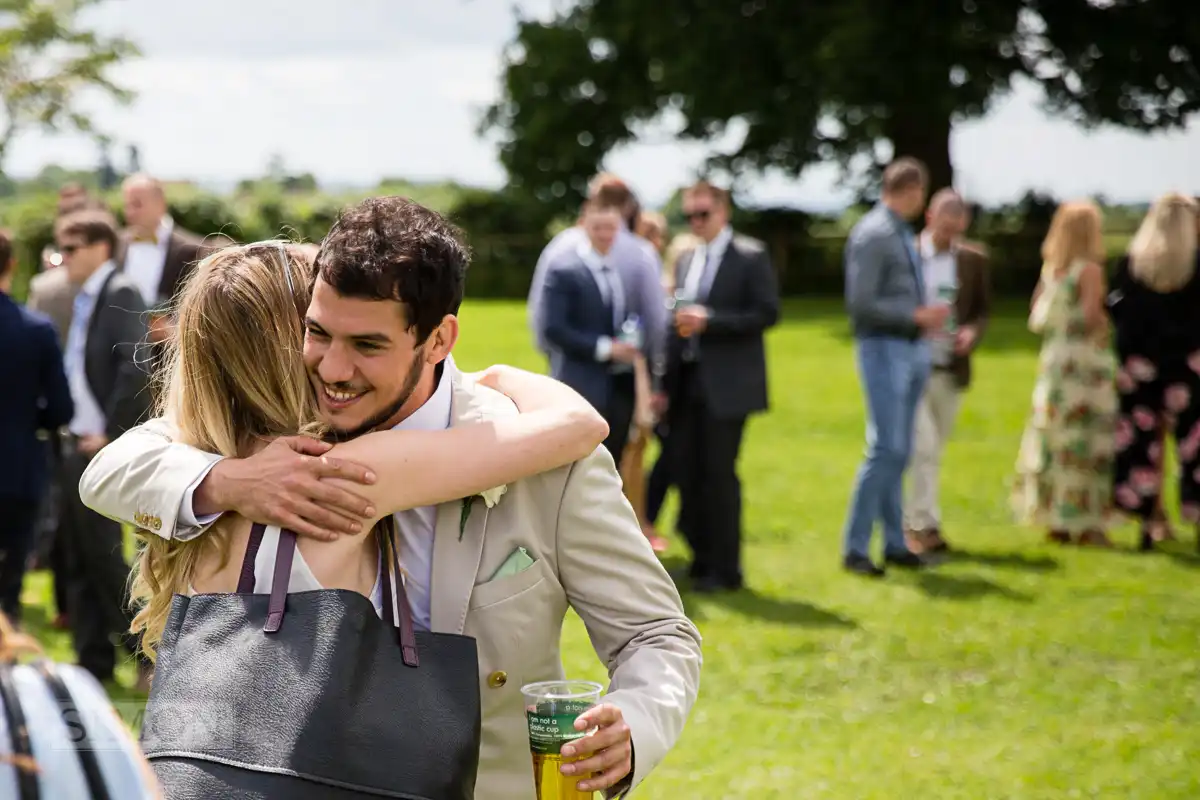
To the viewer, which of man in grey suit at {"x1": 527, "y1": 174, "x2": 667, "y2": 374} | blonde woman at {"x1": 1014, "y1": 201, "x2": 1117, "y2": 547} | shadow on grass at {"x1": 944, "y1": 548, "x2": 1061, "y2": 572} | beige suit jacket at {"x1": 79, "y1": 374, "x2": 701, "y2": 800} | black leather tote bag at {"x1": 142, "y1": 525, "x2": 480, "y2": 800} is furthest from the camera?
blonde woman at {"x1": 1014, "y1": 201, "x2": 1117, "y2": 547}

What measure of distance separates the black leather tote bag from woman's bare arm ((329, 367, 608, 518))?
22cm

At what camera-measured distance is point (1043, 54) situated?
30.8 meters

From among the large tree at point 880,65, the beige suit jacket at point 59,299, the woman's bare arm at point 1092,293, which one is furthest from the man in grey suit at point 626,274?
the large tree at point 880,65

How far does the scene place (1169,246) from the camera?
10.5 m

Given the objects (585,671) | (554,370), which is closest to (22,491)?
(585,671)

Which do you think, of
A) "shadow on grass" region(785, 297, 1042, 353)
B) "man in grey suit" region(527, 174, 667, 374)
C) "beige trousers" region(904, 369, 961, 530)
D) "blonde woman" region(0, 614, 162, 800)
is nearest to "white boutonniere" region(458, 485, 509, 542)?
"blonde woman" region(0, 614, 162, 800)

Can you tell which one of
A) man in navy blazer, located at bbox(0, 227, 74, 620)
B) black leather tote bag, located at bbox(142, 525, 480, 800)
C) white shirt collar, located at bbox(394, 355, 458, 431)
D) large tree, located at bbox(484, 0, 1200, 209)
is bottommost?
man in navy blazer, located at bbox(0, 227, 74, 620)

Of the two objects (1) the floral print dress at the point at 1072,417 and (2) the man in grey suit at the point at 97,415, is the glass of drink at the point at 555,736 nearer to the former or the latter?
(2) the man in grey suit at the point at 97,415

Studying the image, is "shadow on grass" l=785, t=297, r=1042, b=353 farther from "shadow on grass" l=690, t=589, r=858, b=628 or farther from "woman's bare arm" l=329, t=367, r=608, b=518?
"woman's bare arm" l=329, t=367, r=608, b=518

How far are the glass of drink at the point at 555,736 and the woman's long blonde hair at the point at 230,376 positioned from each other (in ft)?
1.96

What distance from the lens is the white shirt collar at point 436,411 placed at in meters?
2.77

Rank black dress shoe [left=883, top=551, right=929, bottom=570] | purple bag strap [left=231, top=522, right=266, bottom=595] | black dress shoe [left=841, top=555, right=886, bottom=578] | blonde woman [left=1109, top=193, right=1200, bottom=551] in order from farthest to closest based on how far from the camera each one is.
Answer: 1. blonde woman [left=1109, top=193, right=1200, bottom=551]
2. black dress shoe [left=883, top=551, right=929, bottom=570]
3. black dress shoe [left=841, top=555, right=886, bottom=578]
4. purple bag strap [left=231, top=522, right=266, bottom=595]

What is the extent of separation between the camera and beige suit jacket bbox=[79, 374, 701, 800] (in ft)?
8.57

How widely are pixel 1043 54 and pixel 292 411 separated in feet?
100
